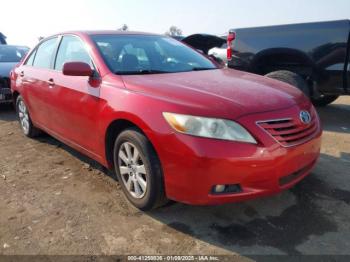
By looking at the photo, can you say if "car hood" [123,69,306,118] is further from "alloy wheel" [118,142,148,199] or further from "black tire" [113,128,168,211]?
"alloy wheel" [118,142,148,199]

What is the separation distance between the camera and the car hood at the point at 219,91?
2.82 metres

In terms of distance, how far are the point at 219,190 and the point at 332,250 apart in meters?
0.92

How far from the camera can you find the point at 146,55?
399 centimetres

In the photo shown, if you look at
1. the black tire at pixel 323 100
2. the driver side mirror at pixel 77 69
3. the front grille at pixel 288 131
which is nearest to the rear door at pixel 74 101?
the driver side mirror at pixel 77 69

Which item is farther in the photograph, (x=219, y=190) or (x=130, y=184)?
(x=130, y=184)

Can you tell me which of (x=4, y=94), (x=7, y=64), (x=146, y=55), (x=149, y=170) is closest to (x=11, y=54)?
(x=7, y=64)

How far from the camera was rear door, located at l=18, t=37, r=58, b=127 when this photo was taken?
4.60 meters

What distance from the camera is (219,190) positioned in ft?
9.16

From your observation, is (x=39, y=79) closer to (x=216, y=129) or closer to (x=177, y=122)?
(x=177, y=122)

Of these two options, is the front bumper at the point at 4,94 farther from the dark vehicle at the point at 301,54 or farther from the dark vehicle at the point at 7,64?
the dark vehicle at the point at 301,54

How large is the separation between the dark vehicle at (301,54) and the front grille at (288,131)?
237 cm

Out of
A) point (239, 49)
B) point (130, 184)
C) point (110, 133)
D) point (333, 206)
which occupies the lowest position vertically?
point (333, 206)

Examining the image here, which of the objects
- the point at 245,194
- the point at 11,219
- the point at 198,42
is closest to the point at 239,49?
the point at 198,42

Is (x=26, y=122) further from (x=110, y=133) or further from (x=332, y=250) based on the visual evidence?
(x=332, y=250)
